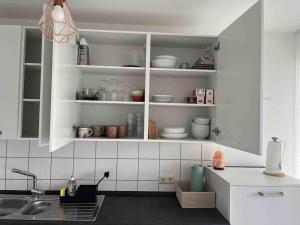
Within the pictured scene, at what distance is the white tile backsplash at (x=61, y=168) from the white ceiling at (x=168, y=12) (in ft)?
3.59

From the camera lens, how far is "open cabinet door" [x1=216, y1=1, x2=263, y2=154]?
1.08 m

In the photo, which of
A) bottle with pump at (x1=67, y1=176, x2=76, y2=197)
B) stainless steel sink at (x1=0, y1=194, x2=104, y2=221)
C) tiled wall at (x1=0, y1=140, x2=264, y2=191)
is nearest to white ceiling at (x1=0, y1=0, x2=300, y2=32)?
tiled wall at (x1=0, y1=140, x2=264, y2=191)

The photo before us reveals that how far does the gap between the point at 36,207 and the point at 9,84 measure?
0.86 m

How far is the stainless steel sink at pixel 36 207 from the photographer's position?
1536mm

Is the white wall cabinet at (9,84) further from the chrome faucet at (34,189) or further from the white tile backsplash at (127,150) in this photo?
the white tile backsplash at (127,150)

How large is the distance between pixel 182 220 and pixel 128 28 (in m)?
1.44

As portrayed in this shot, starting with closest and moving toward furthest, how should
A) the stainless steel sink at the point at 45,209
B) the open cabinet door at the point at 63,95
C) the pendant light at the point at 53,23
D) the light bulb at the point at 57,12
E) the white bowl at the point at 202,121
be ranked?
1. the light bulb at the point at 57,12
2. the pendant light at the point at 53,23
3. the open cabinet door at the point at 63,95
4. the stainless steel sink at the point at 45,209
5. the white bowl at the point at 202,121

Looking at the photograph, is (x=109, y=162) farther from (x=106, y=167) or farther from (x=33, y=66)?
(x=33, y=66)

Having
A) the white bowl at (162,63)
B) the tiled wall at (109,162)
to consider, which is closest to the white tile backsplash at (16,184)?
the tiled wall at (109,162)

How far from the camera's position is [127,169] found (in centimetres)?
181

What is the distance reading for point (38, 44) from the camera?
1748 mm

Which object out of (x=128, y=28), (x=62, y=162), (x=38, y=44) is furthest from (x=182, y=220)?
(x=38, y=44)

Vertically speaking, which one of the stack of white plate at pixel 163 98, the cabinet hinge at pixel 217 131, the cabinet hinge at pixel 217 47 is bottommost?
the cabinet hinge at pixel 217 131

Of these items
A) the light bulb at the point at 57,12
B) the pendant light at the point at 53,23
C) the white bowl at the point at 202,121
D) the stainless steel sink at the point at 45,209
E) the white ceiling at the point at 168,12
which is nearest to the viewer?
the light bulb at the point at 57,12
